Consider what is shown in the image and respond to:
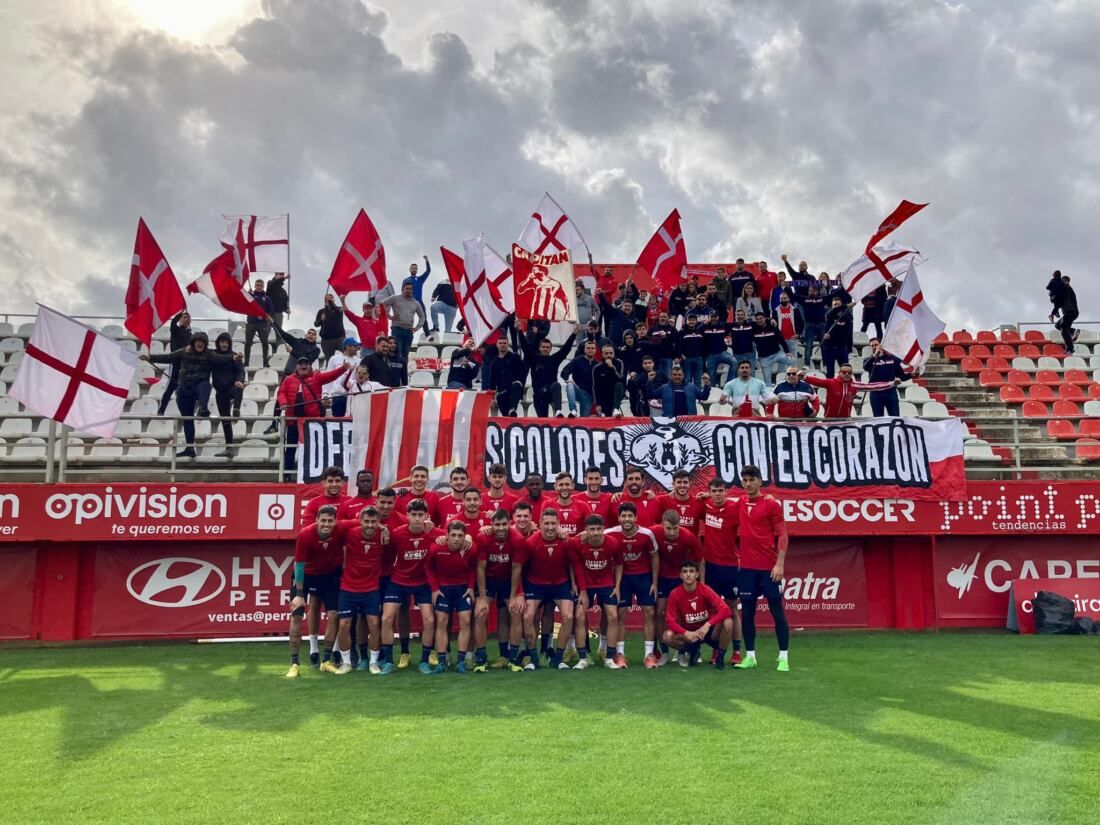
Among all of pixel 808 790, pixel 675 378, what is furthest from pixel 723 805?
pixel 675 378

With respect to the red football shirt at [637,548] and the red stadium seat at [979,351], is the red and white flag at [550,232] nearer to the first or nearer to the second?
the red football shirt at [637,548]

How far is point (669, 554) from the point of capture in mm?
10805

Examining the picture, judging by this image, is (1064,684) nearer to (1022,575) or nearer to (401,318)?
(1022,575)

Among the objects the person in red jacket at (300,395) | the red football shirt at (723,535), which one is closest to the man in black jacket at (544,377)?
the person in red jacket at (300,395)

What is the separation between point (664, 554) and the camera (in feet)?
35.6

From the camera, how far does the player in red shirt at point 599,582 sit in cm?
1049

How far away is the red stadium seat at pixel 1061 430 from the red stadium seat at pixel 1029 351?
16.1 ft

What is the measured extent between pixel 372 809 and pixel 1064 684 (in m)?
7.05

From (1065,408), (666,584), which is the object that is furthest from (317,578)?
(1065,408)

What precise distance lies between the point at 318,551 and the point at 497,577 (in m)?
1.99

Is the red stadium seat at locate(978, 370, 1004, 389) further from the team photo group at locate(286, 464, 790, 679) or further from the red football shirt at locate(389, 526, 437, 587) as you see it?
the red football shirt at locate(389, 526, 437, 587)

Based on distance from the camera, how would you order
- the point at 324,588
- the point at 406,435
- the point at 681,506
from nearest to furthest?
1. the point at 324,588
2. the point at 681,506
3. the point at 406,435

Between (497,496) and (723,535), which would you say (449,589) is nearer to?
(497,496)

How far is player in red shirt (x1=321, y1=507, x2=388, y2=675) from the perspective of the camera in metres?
10.4
